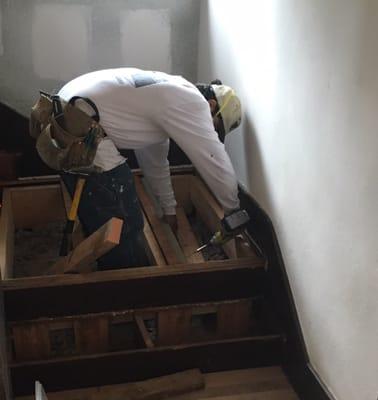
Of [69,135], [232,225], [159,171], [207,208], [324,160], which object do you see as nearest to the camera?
[324,160]

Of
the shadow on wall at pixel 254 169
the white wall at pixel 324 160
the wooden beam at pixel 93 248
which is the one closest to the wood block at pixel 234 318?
the white wall at pixel 324 160

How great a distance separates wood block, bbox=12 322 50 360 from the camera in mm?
2035

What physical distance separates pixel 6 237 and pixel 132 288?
0.77 m

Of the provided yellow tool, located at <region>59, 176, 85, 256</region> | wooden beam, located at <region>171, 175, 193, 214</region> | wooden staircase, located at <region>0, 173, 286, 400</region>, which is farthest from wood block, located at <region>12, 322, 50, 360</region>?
wooden beam, located at <region>171, 175, 193, 214</region>

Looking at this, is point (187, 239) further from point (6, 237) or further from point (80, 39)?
point (80, 39)

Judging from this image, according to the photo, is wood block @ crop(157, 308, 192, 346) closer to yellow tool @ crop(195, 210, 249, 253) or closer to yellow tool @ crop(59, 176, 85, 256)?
yellow tool @ crop(195, 210, 249, 253)

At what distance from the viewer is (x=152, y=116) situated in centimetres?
220

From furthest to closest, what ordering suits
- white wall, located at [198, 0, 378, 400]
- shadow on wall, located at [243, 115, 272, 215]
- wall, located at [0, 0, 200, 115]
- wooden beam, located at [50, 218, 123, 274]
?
wall, located at [0, 0, 200, 115] → shadow on wall, located at [243, 115, 272, 215] → wooden beam, located at [50, 218, 123, 274] → white wall, located at [198, 0, 378, 400]

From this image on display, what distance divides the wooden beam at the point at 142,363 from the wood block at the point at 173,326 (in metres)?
0.12

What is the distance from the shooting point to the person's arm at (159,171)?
104 inches

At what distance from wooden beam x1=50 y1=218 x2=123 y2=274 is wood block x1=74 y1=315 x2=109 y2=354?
0.21 metres

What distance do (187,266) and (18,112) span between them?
5.35 ft

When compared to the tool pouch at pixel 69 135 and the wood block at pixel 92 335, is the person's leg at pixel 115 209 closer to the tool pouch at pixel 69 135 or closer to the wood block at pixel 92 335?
the tool pouch at pixel 69 135

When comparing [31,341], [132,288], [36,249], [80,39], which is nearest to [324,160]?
[132,288]
